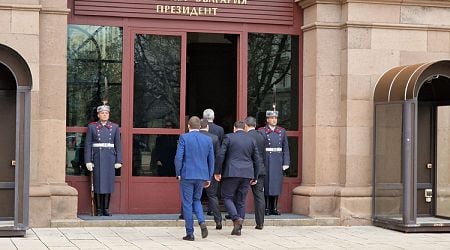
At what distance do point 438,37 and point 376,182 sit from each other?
2918 mm

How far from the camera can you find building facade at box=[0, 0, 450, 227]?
15164mm

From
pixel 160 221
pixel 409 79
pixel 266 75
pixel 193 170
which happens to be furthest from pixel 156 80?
pixel 409 79

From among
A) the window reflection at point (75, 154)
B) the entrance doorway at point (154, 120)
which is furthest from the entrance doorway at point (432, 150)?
the window reflection at point (75, 154)

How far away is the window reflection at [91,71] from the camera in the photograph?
15.0 meters

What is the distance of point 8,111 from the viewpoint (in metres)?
13.8

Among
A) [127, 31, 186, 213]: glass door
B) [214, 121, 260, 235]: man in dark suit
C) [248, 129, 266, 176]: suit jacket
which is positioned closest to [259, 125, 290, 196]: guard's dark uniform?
[248, 129, 266, 176]: suit jacket

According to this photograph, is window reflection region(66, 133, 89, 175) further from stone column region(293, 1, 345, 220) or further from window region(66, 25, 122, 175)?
stone column region(293, 1, 345, 220)

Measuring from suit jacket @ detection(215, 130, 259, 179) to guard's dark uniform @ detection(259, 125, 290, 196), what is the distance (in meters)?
1.88

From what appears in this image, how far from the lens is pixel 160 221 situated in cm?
1440

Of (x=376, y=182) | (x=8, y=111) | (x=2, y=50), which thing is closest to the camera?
(x=2, y=50)

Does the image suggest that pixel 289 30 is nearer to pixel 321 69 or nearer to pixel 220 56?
pixel 321 69

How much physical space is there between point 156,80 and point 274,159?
8.19 feet

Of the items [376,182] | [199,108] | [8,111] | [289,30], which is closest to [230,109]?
[199,108]

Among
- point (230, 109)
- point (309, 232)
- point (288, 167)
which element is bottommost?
point (309, 232)
